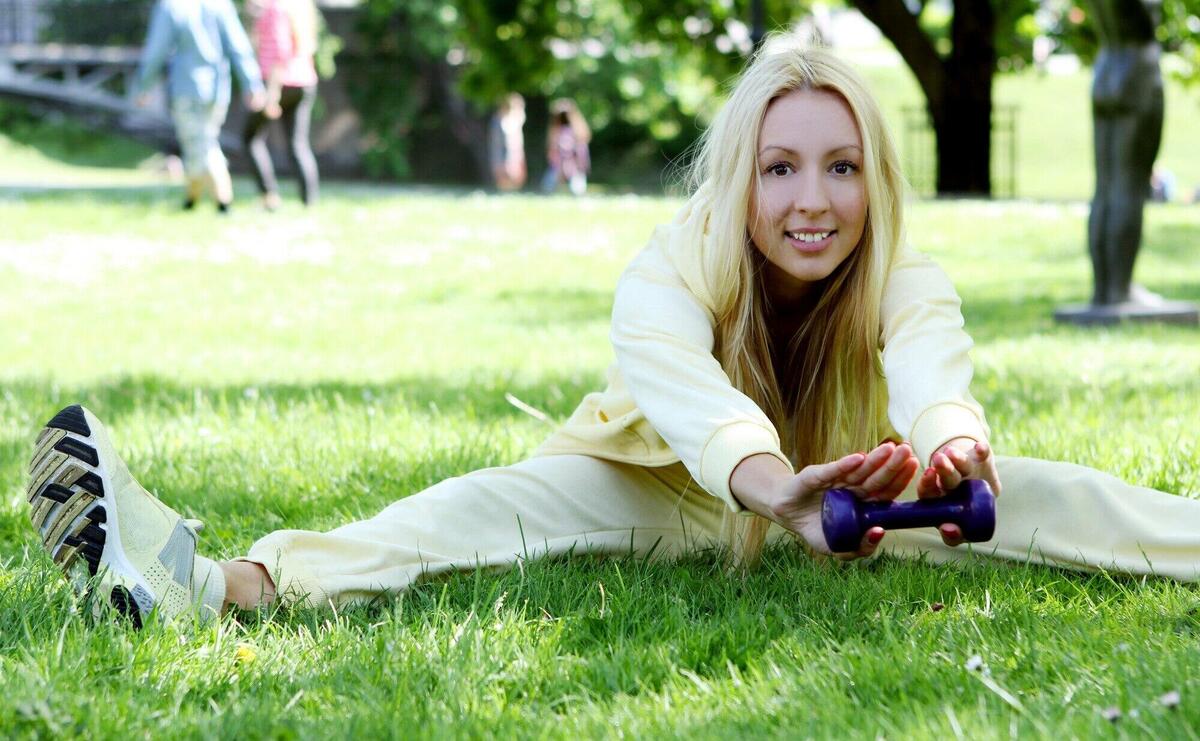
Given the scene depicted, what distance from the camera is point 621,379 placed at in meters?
3.20

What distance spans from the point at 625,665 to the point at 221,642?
27.2 inches

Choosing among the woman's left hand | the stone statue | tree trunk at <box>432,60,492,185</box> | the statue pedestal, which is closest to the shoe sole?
the woman's left hand

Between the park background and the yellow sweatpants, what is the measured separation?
0.07 m

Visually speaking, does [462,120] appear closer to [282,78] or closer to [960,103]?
[960,103]

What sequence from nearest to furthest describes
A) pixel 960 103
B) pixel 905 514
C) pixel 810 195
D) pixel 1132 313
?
pixel 905 514
pixel 810 195
pixel 1132 313
pixel 960 103

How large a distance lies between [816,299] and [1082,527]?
0.72 metres

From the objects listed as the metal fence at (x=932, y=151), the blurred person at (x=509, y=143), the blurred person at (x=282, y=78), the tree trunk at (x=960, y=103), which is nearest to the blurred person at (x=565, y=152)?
the blurred person at (x=509, y=143)

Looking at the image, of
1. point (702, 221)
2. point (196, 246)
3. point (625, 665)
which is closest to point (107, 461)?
point (625, 665)

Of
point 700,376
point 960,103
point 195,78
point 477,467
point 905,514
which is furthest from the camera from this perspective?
point 960,103

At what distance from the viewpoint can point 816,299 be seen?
313cm

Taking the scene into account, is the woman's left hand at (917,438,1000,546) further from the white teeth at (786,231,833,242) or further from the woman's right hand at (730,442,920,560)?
the white teeth at (786,231,833,242)

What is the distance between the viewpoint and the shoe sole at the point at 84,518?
250cm

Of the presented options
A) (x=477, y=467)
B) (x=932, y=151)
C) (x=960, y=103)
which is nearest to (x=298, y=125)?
(x=960, y=103)

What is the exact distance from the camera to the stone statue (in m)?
7.06
